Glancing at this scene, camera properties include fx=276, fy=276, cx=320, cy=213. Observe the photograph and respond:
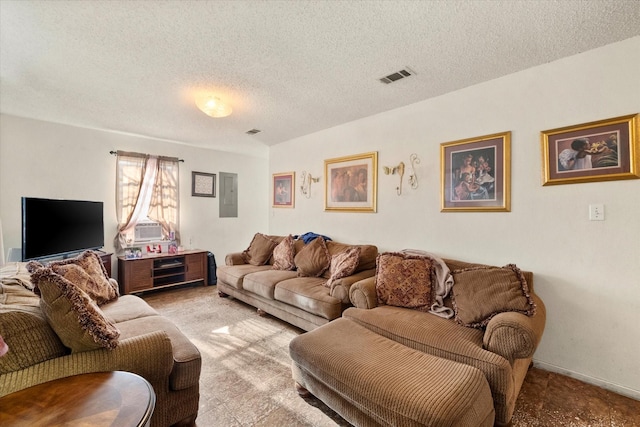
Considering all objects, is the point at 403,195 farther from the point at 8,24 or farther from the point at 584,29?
the point at 8,24

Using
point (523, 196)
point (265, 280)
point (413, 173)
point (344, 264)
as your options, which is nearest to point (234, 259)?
point (265, 280)

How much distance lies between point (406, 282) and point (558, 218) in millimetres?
1312

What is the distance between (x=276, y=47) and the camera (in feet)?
6.76

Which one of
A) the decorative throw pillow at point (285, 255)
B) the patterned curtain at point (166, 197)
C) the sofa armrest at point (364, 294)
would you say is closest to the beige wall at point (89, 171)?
the patterned curtain at point (166, 197)

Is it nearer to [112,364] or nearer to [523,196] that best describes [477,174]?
[523,196]

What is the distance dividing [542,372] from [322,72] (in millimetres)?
3105

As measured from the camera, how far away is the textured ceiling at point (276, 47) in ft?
5.54

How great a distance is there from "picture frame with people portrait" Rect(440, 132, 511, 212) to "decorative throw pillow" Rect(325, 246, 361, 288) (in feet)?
3.39

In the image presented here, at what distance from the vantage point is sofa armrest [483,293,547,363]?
162 cm

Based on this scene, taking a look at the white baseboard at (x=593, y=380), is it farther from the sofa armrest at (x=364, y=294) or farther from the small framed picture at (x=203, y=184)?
the small framed picture at (x=203, y=184)

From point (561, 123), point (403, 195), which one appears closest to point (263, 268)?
point (403, 195)

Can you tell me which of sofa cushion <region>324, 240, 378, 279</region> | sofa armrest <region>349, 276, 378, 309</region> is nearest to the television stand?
sofa cushion <region>324, 240, 378, 279</region>

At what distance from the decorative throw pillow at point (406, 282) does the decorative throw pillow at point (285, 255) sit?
149 centimetres

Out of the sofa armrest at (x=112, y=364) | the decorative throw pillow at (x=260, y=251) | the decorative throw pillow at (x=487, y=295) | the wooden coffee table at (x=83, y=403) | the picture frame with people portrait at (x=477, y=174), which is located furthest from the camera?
the decorative throw pillow at (x=260, y=251)
